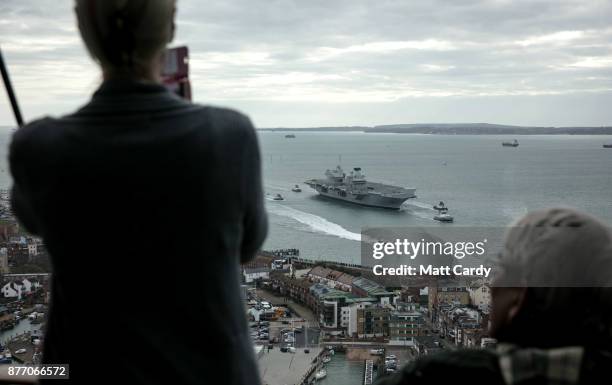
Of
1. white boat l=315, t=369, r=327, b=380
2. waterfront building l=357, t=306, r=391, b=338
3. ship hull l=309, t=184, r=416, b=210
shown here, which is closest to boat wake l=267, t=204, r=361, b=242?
ship hull l=309, t=184, r=416, b=210

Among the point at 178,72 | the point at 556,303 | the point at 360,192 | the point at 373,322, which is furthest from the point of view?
the point at 360,192

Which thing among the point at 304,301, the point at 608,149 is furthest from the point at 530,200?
the point at 608,149

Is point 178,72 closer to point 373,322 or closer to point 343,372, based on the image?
point 343,372

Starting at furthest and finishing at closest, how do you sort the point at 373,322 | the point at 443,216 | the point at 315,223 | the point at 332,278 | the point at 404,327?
the point at 315,223
the point at 443,216
the point at 332,278
the point at 373,322
the point at 404,327

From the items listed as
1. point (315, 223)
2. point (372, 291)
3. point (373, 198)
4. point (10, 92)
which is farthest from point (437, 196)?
point (10, 92)

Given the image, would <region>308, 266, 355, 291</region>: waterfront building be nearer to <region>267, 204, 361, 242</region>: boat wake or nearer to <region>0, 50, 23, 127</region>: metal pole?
<region>0, 50, 23, 127</region>: metal pole

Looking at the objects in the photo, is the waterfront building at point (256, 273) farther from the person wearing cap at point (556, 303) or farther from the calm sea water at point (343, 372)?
the person wearing cap at point (556, 303)

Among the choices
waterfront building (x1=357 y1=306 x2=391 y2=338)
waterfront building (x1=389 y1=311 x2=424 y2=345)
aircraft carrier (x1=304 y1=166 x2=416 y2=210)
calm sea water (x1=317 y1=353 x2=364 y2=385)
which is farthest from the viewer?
aircraft carrier (x1=304 y1=166 x2=416 y2=210)

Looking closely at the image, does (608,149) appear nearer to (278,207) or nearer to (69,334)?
(278,207)
